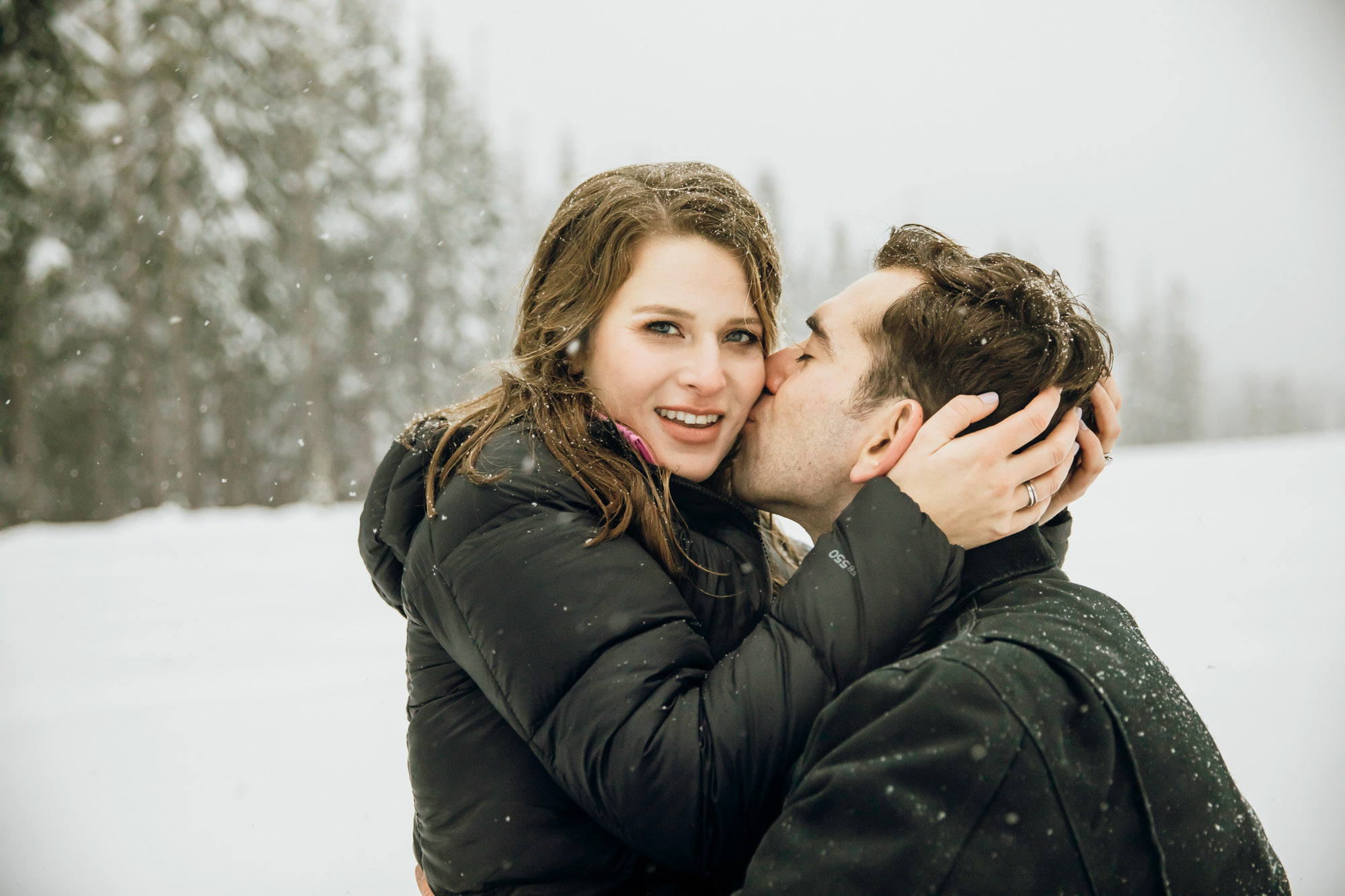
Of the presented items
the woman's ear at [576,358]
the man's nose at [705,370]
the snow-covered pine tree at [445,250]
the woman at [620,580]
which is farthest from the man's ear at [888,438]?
the snow-covered pine tree at [445,250]

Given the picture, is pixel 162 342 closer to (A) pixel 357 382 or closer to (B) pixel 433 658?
(A) pixel 357 382

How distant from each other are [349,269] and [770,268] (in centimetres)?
2076

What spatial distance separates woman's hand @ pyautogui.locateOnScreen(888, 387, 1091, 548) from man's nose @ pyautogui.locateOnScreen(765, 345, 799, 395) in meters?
0.63

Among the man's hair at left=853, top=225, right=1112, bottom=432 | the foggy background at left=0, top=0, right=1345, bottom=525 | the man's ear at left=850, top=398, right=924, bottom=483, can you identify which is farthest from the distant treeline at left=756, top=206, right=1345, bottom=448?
the man's ear at left=850, top=398, right=924, bottom=483

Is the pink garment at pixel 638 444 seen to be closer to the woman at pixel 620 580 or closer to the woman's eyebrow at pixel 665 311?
the woman at pixel 620 580

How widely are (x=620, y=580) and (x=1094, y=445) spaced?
1.67m

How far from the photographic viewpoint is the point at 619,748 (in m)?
1.74

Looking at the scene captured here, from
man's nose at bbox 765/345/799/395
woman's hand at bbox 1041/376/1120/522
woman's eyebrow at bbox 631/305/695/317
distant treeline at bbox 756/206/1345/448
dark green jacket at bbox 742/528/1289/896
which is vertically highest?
woman's eyebrow at bbox 631/305/695/317

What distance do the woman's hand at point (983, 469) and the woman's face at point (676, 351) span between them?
1.98 ft

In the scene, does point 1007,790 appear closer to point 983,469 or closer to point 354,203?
point 983,469

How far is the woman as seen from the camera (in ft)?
5.87

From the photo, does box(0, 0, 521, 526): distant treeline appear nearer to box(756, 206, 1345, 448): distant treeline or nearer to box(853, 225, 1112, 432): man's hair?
box(853, 225, 1112, 432): man's hair

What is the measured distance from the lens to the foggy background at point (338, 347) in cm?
520

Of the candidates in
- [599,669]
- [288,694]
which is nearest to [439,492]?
[599,669]
